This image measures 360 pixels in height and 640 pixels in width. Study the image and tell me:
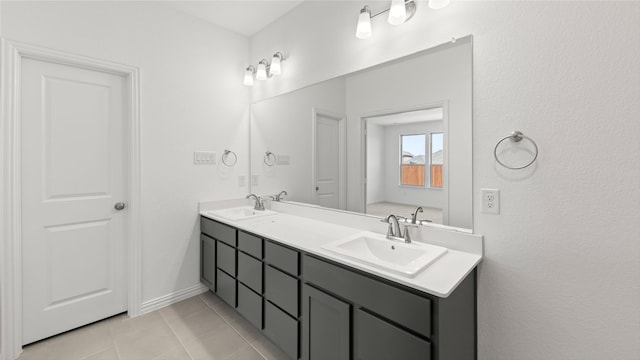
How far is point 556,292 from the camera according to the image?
45.2 inches

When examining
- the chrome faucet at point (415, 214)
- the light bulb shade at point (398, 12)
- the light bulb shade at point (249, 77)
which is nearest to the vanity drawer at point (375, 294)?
the chrome faucet at point (415, 214)

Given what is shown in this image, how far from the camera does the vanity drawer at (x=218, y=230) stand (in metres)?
2.12

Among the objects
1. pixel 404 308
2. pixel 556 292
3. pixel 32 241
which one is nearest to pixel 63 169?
pixel 32 241

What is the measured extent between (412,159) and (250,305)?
1.50 meters

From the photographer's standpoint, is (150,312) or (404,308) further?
(150,312)

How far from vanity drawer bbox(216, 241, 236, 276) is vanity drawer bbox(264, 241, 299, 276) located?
18.2 inches

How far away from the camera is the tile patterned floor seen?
1780mm

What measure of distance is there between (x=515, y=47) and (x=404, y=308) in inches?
49.5

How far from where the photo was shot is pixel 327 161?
208 centimetres

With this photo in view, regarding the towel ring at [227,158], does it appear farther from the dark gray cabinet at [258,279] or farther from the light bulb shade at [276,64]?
the light bulb shade at [276,64]

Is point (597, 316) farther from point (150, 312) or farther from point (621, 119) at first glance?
point (150, 312)

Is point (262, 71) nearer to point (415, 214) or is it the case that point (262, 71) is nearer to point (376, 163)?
point (376, 163)

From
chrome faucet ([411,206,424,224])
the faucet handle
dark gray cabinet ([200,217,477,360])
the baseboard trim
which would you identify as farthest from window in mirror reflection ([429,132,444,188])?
the baseboard trim

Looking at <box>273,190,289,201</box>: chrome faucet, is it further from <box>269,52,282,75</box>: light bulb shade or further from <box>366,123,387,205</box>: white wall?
<box>269,52,282,75</box>: light bulb shade
